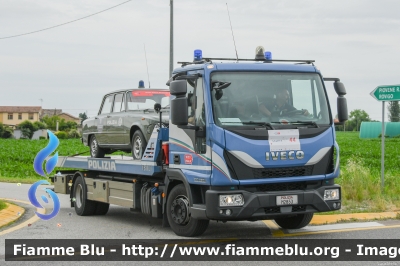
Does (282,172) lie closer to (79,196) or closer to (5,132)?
(79,196)

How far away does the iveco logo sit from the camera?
1050 centimetres

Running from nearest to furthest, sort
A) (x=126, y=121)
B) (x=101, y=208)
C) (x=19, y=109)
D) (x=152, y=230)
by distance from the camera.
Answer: (x=152, y=230)
(x=126, y=121)
(x=101, y=208)
(x=19, y=109)

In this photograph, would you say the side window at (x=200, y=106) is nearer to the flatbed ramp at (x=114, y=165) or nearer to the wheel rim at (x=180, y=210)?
the wheel rim at (x=180, y=210)

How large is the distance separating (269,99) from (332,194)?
69.7 inches

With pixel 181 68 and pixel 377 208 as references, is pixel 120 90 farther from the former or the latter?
pixel 377 208

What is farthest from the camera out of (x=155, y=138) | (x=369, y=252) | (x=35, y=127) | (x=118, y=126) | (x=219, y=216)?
(x=35, y=127)

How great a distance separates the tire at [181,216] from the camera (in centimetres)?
1114

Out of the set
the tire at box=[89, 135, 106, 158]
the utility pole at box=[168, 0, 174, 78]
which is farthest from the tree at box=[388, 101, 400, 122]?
the tire at box=[89, 135, 106, 158]

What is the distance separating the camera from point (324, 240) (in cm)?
1075

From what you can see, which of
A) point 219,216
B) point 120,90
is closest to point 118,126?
point 120,90

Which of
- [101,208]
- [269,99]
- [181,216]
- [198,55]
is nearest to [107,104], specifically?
[101,208]

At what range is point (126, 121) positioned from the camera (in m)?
14.1

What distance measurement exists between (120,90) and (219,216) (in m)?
5.36

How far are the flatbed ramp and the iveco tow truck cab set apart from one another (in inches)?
33.8
